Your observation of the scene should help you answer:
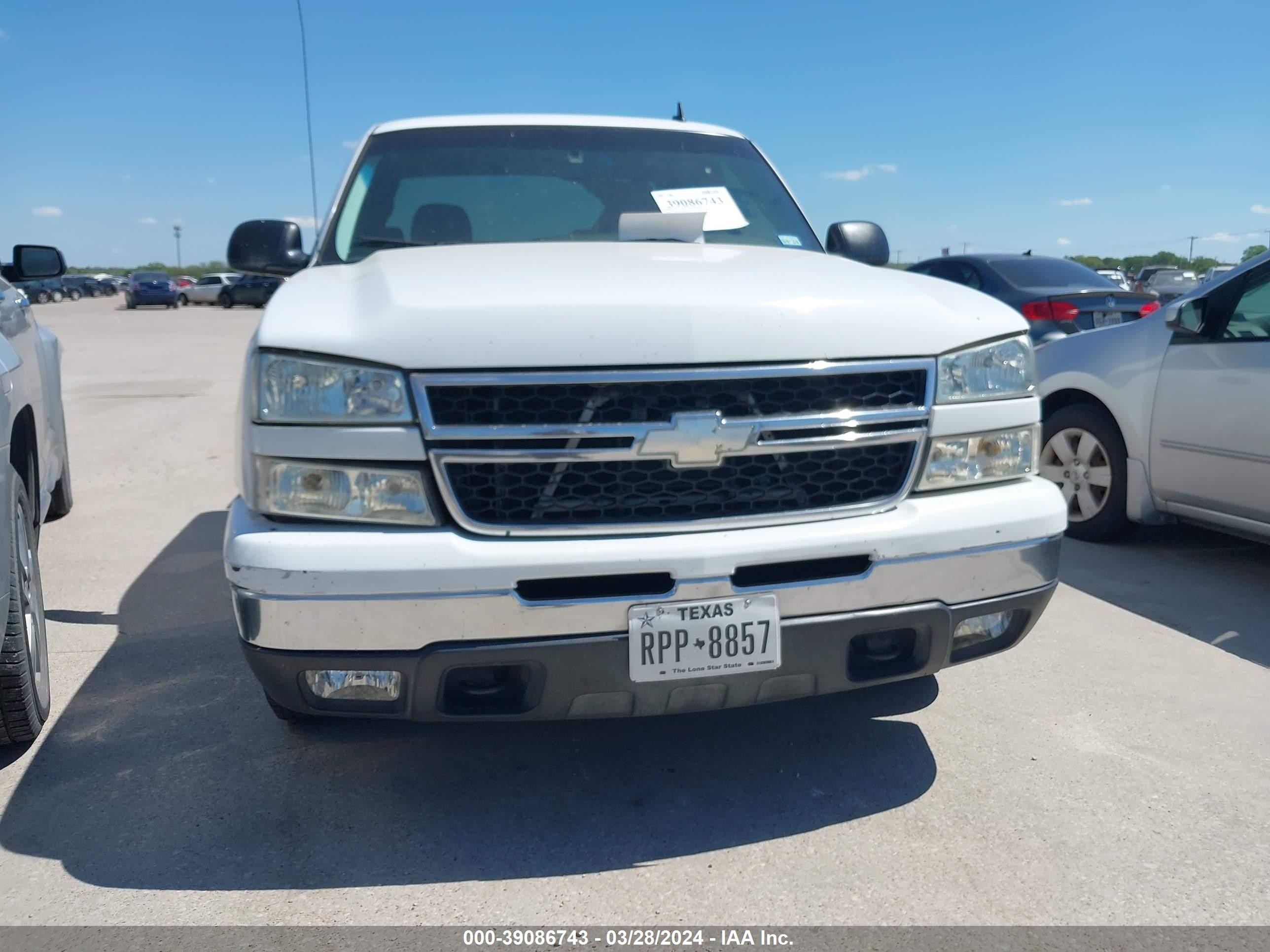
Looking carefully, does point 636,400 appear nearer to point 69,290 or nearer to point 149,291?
point 149,291

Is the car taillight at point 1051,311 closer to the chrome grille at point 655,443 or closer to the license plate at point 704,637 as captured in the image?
the chrome grille at point 655,443

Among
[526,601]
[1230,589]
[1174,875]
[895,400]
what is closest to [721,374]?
[895,400]

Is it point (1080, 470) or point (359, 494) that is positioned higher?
point (359, 494)

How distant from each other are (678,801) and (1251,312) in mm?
3329

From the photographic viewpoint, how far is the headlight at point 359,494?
220cm

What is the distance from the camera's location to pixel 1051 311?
8.94 m

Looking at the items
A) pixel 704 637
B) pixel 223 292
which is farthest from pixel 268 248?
pixel 223 292

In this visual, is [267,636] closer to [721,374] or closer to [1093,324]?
[721,374]

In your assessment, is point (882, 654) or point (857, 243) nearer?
point (882, 654)

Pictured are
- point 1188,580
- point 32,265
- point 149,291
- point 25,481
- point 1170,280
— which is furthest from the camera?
point 149,291

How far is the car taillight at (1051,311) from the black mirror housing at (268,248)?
→ 6.87m

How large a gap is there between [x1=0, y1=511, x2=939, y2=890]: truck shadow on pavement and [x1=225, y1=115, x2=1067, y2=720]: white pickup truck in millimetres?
368

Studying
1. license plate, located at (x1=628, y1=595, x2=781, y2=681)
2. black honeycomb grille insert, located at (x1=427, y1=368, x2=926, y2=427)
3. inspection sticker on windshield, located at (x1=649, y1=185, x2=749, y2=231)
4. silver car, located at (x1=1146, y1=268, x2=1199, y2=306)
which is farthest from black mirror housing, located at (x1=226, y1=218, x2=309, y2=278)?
silver car, located at (x1=1146, y1=268, x2=1199, y2=306)
